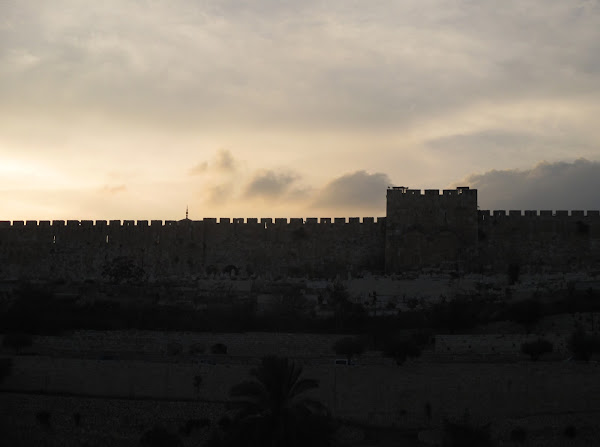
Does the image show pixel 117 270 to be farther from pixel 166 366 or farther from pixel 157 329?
pixel 166 366

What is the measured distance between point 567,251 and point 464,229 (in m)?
3.14

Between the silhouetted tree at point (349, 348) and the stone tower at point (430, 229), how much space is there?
792 cm

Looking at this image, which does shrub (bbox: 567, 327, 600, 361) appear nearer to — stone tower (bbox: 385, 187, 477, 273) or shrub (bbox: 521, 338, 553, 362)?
shrub (bbox: 521, 338, 553, 362)

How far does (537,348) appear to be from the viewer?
21.9 m

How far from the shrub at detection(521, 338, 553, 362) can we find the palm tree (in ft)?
17.1

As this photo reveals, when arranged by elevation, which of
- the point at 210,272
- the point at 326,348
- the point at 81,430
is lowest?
the point at 81,430

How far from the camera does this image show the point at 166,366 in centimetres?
2203

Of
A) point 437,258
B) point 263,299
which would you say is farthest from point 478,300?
point 263,299

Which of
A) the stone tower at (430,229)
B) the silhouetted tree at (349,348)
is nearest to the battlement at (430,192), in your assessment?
the stone tower at (430,229)

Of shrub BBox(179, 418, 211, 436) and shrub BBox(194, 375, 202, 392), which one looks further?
shrub BBox(194, 375, 202, 392)

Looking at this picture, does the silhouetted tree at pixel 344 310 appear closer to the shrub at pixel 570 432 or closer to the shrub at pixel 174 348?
the shrub at pixel 174 348

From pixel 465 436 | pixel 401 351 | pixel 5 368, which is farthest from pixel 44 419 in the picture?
pixel 465 436

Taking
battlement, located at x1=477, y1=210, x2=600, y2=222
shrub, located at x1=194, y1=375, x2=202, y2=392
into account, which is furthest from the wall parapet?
shrub, located at x1=194, y1=375, x2=202, y2=392

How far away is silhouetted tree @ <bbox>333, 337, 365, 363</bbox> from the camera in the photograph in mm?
23125
